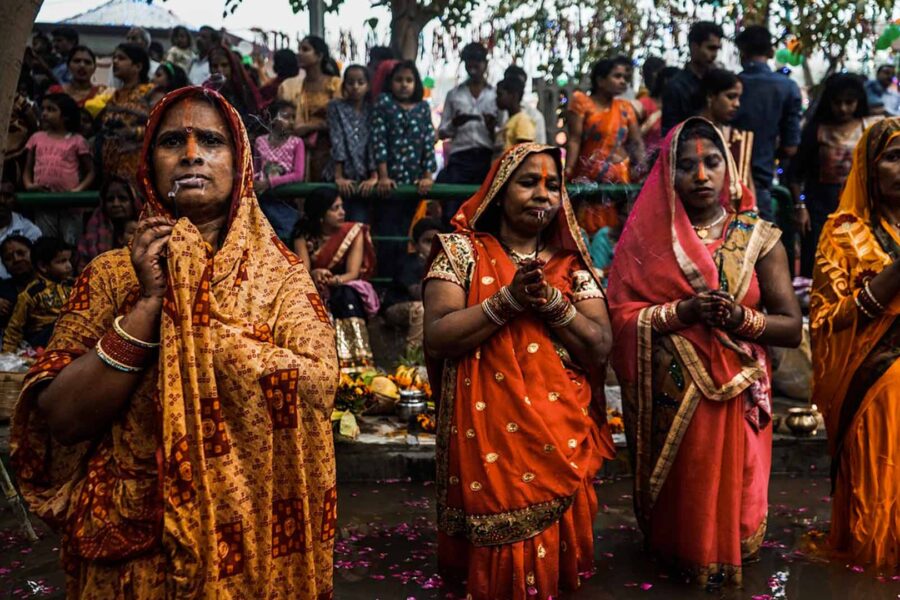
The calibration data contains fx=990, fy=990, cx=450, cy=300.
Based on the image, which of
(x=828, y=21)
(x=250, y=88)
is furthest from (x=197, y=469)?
(x=828, y=21)

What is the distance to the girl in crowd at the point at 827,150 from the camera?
27.5 ft

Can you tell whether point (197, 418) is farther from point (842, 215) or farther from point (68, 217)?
point (68, 217)

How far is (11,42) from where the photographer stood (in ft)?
12.1

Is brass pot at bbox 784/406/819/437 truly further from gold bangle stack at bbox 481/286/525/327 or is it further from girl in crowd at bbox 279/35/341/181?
girl in crowd at bbox 279/35/341/181

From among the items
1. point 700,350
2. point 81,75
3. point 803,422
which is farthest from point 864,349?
point 81,75

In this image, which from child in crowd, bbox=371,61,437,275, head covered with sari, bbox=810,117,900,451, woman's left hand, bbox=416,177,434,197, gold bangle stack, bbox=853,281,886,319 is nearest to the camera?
gold bangle stack, bbox=853,281,886,319

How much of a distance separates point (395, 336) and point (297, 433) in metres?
5.35

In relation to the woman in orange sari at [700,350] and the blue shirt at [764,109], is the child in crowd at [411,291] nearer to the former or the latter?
the blue shirt at [764,109]

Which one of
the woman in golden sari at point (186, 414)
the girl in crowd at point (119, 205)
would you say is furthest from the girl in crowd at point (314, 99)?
the woman in golden sari at point (186, 414)

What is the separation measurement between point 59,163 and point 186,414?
24.2ft

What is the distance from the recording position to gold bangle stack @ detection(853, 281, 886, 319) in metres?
4.61

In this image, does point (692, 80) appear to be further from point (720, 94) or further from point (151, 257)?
point (151, 257)

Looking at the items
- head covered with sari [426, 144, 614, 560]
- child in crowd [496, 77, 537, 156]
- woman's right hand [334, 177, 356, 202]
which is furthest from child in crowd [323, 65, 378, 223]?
head covered with sari [426, 144, 614, 560]

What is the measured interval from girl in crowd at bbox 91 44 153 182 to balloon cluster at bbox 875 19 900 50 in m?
8.91
